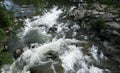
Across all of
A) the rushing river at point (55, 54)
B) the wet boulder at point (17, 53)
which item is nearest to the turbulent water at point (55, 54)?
the rushing river at point (55, 54)

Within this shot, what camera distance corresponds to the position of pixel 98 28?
40.5 ft

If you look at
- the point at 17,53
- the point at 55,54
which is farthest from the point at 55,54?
the point at 17,53

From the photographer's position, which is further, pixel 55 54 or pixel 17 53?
pixel 17 53

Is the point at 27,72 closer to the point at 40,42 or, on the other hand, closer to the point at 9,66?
the point at 9,66

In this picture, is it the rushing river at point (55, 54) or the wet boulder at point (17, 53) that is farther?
the wet boulder at point (17, 53)

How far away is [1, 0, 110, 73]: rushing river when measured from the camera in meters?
9.64

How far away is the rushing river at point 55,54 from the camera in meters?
9.64

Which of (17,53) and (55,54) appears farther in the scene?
(17,53)

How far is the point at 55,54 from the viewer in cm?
1031

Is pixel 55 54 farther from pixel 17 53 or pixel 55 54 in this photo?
pixel 17 53

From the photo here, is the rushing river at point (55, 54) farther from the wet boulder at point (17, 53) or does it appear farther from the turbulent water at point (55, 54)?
the wet boulder at point (17, 53)

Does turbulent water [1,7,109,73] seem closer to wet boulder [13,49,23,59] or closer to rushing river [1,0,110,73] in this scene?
rushing river [1,0,110,73]

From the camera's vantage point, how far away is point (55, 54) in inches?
406

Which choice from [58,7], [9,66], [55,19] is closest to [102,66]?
[9,66]
